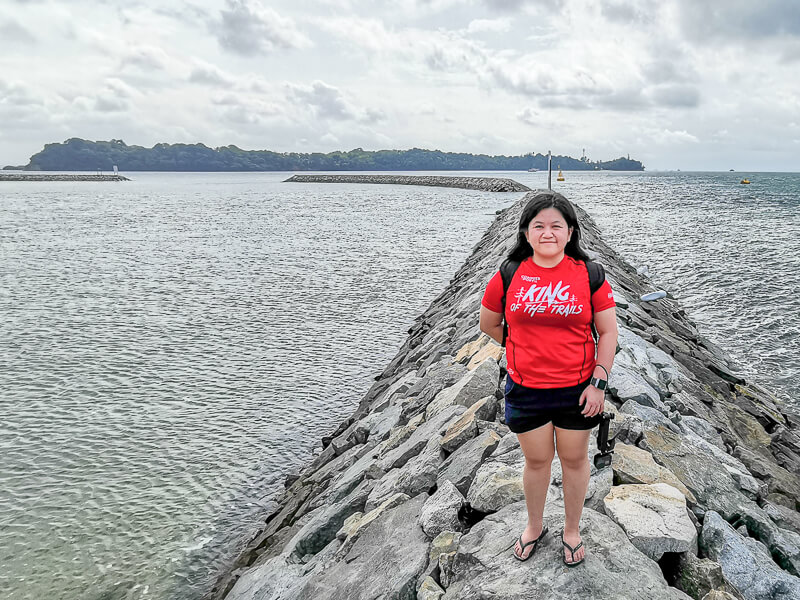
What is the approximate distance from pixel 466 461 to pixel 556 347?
6.49 feet

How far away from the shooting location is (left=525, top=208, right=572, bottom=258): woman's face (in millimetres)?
2875

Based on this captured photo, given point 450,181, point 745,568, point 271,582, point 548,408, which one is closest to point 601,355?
point 548,408

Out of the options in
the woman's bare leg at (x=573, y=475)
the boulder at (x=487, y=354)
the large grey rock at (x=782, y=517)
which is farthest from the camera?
the boulder at (x=487, y=354)

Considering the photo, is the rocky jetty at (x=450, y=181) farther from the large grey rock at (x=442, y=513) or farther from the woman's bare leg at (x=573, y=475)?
the woman's bare leg at (x=573, y=475)

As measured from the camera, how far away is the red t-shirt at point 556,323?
281 cm

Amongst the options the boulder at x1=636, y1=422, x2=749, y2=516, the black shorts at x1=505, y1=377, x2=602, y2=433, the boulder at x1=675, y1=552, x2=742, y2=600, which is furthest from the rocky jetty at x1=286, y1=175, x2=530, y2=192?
the black shorts at x1=505, y1=377, x2=602, y2=433

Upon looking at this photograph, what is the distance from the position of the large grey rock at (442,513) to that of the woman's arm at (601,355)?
1477 mm

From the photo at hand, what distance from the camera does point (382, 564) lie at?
3.94 m

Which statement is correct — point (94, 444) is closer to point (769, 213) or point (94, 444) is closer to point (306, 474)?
point (306, 474)

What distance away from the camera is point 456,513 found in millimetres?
3900

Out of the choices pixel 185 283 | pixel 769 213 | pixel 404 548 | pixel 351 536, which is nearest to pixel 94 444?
pixel 351 536

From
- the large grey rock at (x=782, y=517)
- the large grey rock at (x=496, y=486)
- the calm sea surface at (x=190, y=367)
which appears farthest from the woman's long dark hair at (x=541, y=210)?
the calm sea surface at (x=190, y=367)

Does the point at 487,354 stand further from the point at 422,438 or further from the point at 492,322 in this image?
the point at 492,322

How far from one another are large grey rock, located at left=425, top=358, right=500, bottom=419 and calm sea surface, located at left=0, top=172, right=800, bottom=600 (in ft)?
8.07
